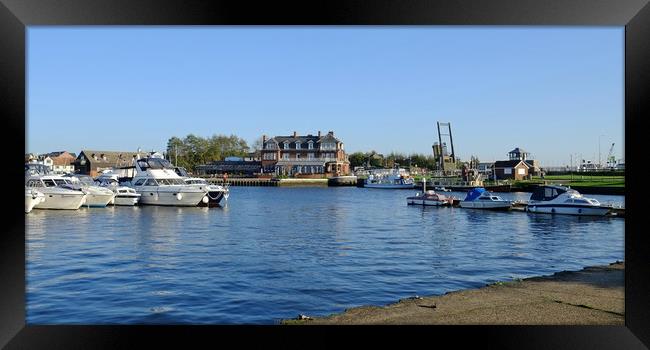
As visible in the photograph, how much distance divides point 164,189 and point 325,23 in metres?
26.4

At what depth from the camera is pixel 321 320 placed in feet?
19.4

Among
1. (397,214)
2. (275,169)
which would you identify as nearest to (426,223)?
(397,214)

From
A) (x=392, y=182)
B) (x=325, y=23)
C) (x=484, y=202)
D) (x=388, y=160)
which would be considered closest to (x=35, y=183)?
(x=484, y=202)

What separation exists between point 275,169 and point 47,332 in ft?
216

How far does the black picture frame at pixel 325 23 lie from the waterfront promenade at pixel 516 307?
0.71 meters

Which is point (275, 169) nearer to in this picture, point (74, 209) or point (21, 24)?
point (74, 209)

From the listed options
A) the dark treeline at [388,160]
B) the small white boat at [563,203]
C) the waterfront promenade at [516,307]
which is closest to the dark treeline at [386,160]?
the dark treeline at [388,160]

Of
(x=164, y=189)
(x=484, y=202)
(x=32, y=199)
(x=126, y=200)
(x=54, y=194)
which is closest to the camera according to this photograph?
(x=32, y=199)

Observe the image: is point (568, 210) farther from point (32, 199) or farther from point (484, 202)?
point (32, 199)

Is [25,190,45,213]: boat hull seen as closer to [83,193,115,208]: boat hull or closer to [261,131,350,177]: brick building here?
[83,193,115,208]: boat hull

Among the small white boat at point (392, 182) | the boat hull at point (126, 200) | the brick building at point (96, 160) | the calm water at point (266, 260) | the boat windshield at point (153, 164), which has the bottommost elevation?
the calm water at point (266, 260)

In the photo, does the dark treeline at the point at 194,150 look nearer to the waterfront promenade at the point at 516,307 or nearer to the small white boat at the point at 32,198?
the small white boat at the point at 32,198

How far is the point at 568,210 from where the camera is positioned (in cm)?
2527

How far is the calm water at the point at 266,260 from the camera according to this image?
7945mm
